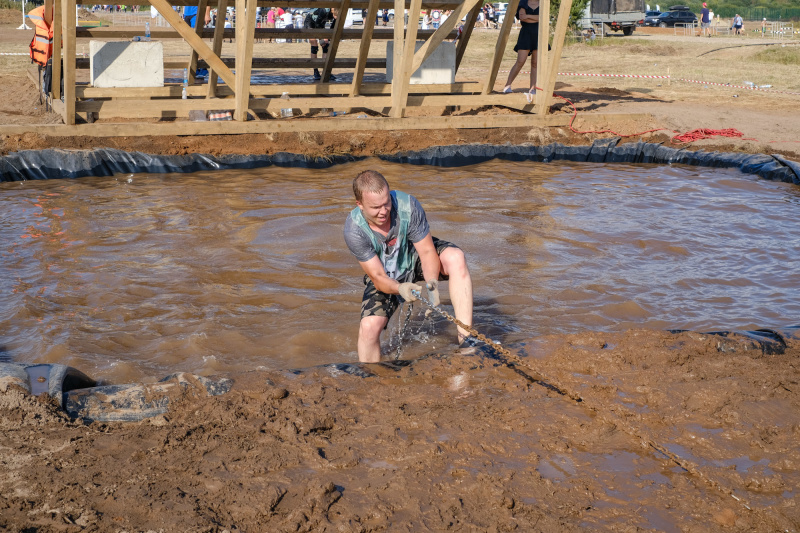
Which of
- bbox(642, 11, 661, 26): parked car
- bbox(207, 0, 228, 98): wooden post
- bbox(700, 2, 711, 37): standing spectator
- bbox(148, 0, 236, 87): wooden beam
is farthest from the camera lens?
bbox(642, 11, 661, 26): parked car

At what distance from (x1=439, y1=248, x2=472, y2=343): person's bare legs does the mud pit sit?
1.32ft

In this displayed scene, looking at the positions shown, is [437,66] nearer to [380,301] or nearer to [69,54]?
[69,54]

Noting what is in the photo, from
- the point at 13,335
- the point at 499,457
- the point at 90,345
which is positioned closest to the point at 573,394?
the point at 499,457

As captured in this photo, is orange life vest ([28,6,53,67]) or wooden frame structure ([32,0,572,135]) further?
orange life vest ([28,6,53,67])

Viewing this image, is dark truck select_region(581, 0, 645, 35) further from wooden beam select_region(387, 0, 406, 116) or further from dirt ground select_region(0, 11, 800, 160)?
wooden beam select_region(387, 0, 406, 116)

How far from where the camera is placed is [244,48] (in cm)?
891

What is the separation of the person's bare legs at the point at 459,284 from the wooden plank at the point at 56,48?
748 cm

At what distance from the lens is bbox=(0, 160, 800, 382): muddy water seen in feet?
16.1

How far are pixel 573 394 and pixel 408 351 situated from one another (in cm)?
142

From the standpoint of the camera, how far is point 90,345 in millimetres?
4715

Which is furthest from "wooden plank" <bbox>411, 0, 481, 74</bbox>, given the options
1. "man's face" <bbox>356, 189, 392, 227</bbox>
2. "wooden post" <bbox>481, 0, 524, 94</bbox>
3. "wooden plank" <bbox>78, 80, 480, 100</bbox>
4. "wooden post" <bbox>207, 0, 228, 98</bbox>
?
"man's face" <bbox>356, 189, 392, 227</bbox>

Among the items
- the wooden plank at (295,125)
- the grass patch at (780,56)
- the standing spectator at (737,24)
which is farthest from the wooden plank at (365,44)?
the standing spectator at (737,24)

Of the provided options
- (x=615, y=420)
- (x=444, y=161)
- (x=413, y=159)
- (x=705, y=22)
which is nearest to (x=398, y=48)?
(x=413, y=159)

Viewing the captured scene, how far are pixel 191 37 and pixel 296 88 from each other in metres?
2.89
